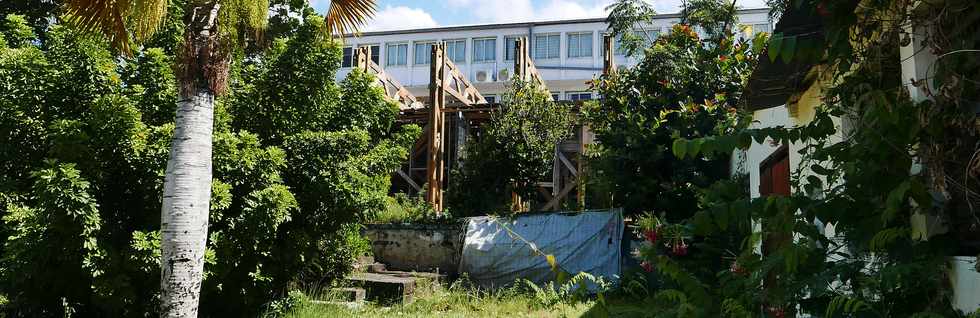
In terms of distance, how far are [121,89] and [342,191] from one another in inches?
104

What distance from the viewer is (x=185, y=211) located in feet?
18.7

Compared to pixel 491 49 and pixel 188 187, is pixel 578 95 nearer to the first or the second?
pixel 491 49

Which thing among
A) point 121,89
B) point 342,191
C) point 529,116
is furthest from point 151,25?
point 529,116

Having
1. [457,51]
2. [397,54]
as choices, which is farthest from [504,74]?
[397,54]

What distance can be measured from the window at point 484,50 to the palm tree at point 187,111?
74.0ft

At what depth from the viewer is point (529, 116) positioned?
14.3 meters

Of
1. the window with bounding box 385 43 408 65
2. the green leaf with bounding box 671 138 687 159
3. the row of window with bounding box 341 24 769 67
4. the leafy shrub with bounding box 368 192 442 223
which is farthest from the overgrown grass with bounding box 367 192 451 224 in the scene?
the window with bounding box 385 43 408 65

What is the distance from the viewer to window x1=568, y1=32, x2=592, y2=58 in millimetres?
28016

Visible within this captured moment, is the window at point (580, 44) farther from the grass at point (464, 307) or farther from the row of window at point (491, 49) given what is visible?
the grass at point (464, 307)

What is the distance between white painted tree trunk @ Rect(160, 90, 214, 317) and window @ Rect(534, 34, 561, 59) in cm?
2326

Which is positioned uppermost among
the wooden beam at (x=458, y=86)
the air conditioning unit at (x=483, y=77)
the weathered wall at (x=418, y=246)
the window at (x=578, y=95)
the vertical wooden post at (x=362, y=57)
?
the air conditioning unit at (x=483, y=77)

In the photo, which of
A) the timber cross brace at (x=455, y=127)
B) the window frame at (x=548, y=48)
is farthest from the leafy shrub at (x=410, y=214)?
the window frame at (x=548, y=48)

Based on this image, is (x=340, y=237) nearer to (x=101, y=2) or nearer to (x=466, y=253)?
(x=466, y=253)

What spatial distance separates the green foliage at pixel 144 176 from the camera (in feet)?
23.4
